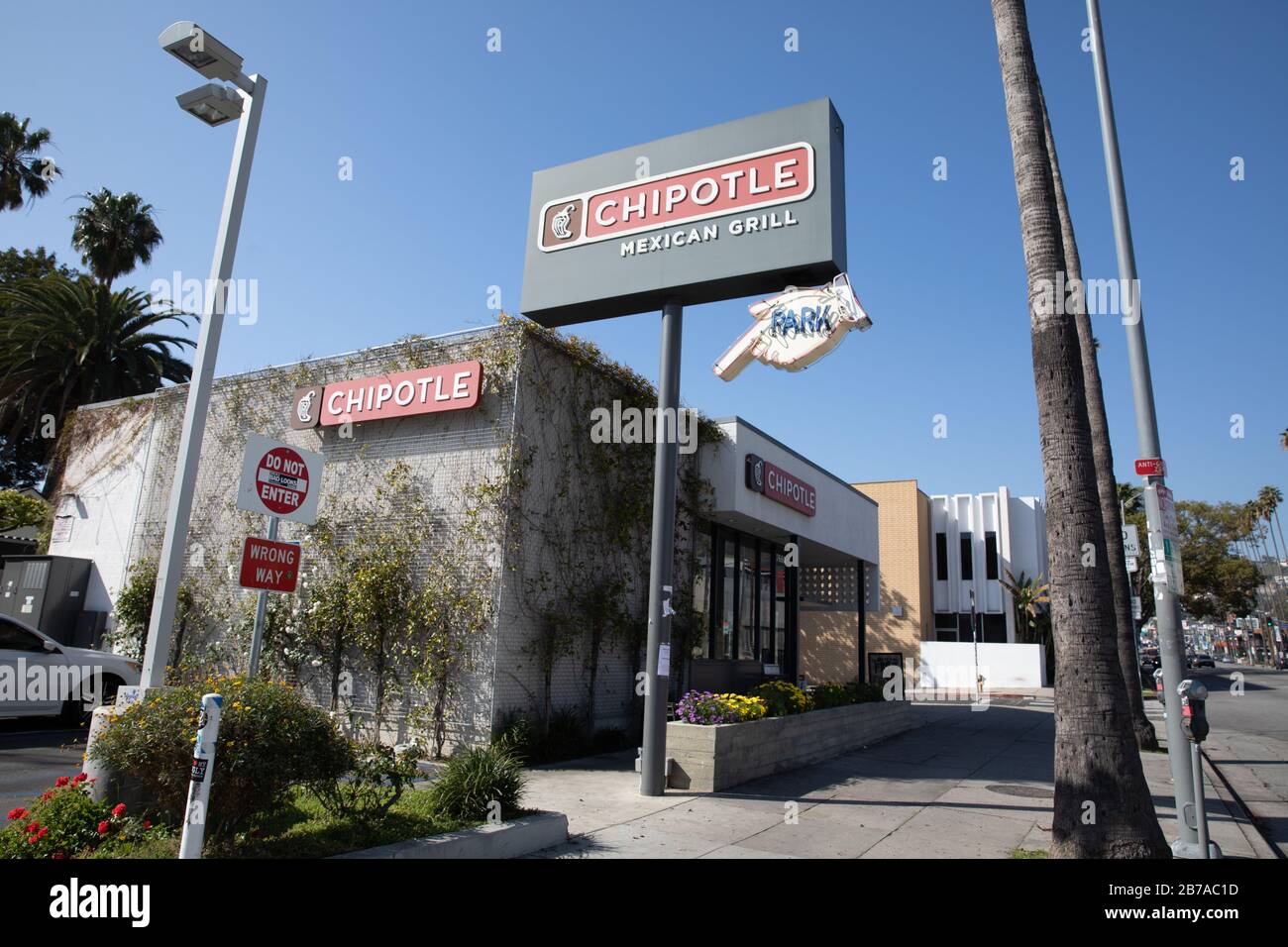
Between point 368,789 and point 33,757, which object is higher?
point 368,789

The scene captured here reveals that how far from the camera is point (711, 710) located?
1039 cm

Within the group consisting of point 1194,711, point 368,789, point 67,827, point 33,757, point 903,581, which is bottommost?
point 33,757

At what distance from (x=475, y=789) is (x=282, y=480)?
4.17m

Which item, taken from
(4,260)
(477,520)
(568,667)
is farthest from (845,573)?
(4,260)

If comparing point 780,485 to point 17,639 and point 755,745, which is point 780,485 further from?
point 17,639

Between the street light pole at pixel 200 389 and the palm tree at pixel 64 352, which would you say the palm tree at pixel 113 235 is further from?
the street light pole at pixel 200 389

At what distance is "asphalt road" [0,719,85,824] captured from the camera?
8070 mm

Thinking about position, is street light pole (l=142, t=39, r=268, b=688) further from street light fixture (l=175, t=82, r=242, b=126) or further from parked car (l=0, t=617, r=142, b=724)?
parked car (l=0, t=617, r=142, b=724)

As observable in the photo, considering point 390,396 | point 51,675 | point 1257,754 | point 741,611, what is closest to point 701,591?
point 741,611

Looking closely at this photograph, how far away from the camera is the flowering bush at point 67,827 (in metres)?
5.06

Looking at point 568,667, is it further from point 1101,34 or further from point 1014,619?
point 1014,619

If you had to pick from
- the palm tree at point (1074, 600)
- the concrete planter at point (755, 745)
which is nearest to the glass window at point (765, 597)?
the concrete planter at point (755, 745)

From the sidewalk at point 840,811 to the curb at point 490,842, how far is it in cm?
14

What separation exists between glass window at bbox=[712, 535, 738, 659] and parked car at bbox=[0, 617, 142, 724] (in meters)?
10.5
